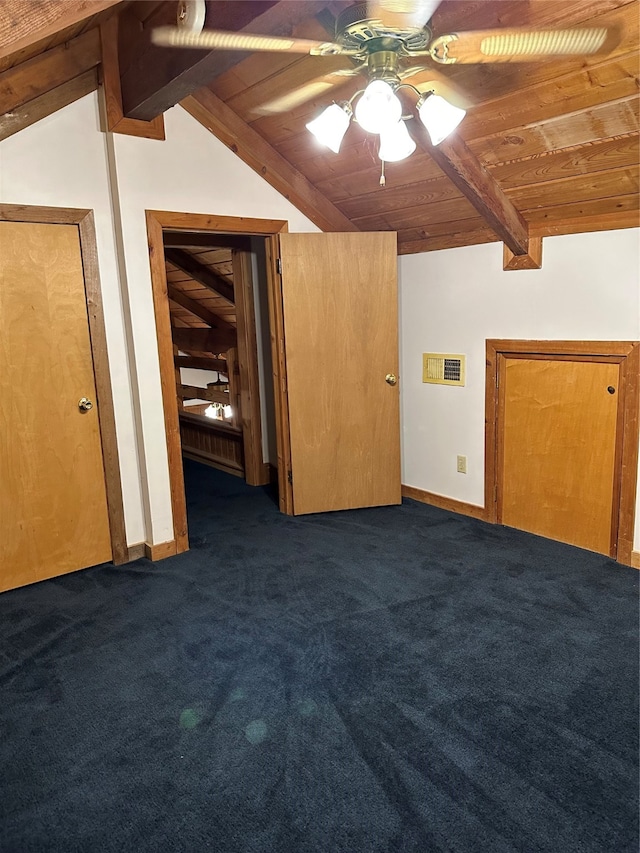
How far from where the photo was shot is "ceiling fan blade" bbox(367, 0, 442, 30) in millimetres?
1377

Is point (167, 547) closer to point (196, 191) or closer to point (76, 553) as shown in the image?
point (76, 553)

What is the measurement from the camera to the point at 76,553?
3.11 meters

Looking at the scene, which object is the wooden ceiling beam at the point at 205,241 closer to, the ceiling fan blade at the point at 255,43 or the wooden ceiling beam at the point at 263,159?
the wooden ceiling beam at the point at 263,159

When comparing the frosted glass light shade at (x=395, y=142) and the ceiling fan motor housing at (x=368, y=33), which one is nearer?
the ceiling fan motor housing at (x=368, y=33)

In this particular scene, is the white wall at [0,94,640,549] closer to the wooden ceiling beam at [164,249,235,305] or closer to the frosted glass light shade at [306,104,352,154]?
the frosted glass light shade at [306,104,352,154]

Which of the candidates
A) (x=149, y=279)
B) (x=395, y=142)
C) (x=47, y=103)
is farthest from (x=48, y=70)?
(x=395, y=142)

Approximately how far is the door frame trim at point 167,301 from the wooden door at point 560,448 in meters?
1.75

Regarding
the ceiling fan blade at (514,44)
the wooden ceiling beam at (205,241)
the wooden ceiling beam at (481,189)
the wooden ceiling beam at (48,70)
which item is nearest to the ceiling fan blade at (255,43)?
the ceiling fan blade at (514,44)

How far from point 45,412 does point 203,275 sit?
2415 mm

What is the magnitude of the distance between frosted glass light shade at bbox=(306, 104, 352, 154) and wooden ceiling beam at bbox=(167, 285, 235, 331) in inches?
131

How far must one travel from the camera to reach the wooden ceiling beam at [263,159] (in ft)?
10.3

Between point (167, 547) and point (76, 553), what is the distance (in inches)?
18.6

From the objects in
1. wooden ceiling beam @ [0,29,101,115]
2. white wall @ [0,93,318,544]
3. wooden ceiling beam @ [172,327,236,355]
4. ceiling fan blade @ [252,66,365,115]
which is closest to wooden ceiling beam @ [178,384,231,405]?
wooden ceiling beam @ [172,327,236,355]

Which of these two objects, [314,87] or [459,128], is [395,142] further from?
[459,128]
